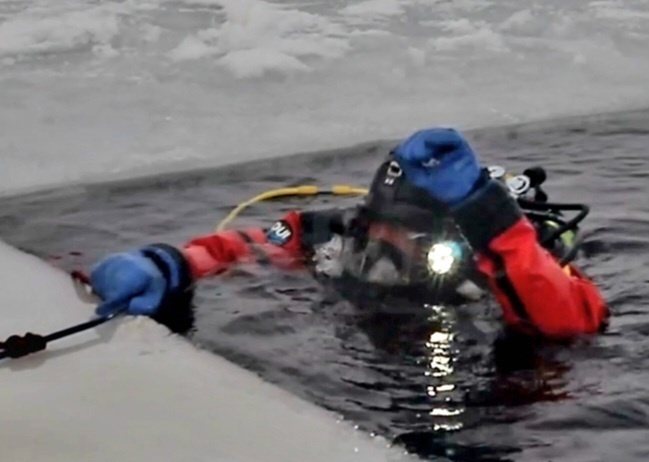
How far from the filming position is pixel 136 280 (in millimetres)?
3467

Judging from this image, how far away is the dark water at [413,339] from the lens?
9.80 feet

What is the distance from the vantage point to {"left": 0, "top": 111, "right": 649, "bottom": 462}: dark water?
9.80 feet

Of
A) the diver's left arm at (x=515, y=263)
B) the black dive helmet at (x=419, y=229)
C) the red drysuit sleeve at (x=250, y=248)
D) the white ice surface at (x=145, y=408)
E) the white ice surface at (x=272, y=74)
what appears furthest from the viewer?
the white ice surface at (x=272, y=74)

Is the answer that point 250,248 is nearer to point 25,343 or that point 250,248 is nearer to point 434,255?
point 434,255

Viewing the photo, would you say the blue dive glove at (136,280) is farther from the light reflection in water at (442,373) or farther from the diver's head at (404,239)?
the light reflection in water at (442,373)

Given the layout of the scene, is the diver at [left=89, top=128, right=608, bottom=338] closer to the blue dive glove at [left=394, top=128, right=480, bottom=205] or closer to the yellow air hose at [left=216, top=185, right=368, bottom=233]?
the blue dive glove at [left=394, top=128, right=480, bottom=205]

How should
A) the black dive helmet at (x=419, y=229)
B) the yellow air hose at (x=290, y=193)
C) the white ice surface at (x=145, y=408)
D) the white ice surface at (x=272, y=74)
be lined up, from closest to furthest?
the white ice surface at (x=145, y=408) → the black dive helmet at (x=419, y=229) → the yellow air hose at (x=290, y=193) → the white ice surface at (x=272, y=74)

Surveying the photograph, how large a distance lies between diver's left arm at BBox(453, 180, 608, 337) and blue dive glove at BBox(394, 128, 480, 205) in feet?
0.13

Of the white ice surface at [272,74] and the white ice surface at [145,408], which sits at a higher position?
the white ice surface at [272,74]

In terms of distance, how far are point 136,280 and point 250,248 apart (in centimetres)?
54

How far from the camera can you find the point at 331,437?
2.75 m

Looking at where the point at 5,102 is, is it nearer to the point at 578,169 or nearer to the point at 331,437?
the point at 578,169

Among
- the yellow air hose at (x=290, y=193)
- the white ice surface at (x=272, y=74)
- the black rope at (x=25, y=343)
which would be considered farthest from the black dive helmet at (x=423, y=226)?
the white ice surface at (x=272, y=74)

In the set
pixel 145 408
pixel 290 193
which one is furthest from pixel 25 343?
pixel 290 193
